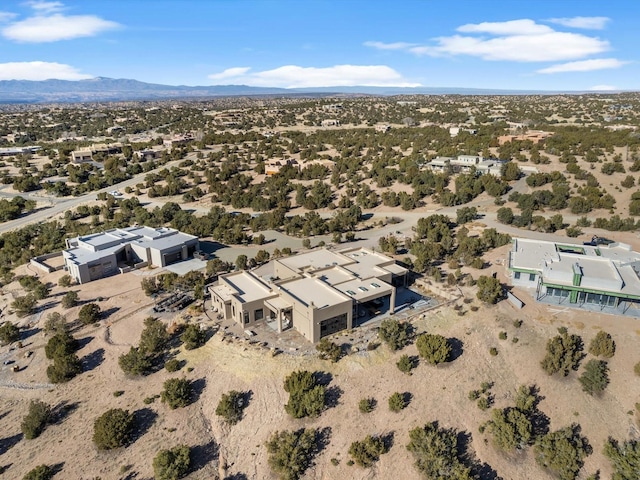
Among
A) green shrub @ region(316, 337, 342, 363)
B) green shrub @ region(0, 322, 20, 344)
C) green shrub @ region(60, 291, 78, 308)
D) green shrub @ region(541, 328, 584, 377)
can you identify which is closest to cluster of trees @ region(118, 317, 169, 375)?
green shrub @ region(60, 291, 78, 308)

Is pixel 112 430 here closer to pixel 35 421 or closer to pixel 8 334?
pixel 35 421

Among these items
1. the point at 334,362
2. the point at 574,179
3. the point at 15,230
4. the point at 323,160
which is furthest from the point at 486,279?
the point at 15,230

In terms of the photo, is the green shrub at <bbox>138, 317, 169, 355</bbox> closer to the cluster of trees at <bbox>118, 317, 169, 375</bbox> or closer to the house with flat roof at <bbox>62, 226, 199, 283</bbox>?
the cluster of trees at <bbox>118, 317, 169, 375</bbox>

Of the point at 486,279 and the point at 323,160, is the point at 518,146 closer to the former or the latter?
the point at 323,160

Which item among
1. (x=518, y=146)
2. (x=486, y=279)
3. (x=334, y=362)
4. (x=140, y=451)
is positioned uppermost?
(x=518, y=146)

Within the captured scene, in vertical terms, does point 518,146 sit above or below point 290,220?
above

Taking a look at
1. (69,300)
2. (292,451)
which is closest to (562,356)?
(292,451)
